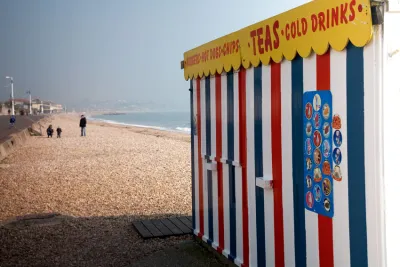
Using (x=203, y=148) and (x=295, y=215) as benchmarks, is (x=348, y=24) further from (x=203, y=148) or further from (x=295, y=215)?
(x=203, y=148)

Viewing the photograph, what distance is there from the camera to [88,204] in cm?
772

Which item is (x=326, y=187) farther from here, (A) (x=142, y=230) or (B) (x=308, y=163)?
(A) (x=142, y=230)

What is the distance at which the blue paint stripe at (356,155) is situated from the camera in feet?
8.51

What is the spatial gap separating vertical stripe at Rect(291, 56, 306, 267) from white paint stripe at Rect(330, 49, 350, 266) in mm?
350

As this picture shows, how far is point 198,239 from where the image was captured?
209 inches

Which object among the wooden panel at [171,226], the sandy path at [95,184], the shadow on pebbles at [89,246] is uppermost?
the sandy path at [95,184]

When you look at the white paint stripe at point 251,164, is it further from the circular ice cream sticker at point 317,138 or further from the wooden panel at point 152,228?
the wooden panel at point 152,228

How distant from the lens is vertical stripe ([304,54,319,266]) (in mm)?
3021

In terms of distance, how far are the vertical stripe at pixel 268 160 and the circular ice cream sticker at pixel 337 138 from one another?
792mm

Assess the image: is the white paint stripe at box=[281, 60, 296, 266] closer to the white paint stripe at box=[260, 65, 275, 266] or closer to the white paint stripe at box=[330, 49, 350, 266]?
the white paint stripe at box=[260, 65, 275, 266]

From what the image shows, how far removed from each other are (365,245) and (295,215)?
2.38 feet

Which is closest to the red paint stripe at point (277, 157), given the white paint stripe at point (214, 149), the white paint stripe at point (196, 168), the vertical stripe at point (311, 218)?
the vertical stripe at point (311, 218)

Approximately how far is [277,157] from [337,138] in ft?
2.43

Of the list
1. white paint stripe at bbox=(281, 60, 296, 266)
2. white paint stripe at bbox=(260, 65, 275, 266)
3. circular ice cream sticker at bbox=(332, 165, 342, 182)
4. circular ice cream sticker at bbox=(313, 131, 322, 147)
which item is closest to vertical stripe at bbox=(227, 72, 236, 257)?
white paint stripe at bbox=(260, 65, 275, 266)
